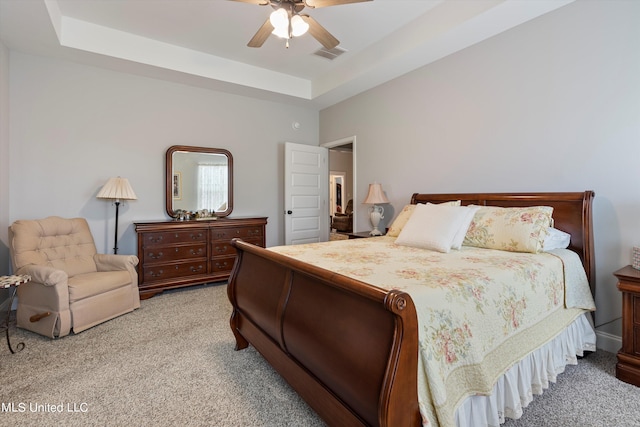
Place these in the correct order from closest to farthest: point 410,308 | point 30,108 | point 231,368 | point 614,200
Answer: point 410,308
point 231,368
point 614,200
point 30,108

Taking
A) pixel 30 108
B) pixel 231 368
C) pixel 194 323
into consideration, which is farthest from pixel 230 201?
pixel 231 368

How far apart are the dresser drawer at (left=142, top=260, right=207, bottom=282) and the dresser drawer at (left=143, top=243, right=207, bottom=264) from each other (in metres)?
0.08

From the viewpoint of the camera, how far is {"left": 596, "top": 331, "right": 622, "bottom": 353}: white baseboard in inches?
88.6

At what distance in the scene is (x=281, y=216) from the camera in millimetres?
5172

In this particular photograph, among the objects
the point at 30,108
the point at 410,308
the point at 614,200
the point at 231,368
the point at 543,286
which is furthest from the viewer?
the point at 30,108

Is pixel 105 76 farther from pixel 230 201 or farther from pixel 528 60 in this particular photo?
pixel 528 60

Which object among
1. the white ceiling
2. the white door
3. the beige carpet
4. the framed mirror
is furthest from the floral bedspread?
the white door

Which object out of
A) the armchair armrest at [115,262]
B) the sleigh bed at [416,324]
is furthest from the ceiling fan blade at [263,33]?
the armchair armrest at [115,262]

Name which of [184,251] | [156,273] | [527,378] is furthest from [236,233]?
[527,378]

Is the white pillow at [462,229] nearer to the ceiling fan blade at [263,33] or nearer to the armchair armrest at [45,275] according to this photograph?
the ceiling fan blade at [263,33]

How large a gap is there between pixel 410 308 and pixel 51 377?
2.40 meters

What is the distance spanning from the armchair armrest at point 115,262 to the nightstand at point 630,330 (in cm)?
404

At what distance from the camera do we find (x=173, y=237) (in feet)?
12.3

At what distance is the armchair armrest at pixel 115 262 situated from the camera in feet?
10.1
